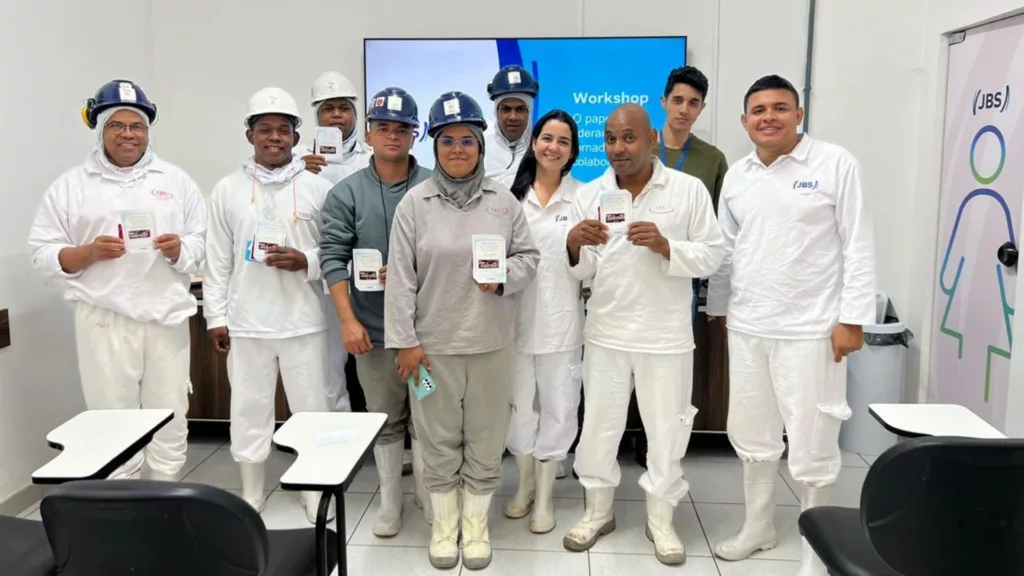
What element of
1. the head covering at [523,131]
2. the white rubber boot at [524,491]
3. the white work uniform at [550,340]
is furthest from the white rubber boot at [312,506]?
the head covering at [523,131]

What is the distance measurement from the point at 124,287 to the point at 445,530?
1.52 m

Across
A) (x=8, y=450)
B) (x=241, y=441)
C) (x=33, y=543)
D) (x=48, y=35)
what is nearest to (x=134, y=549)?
(x=33, y=543)

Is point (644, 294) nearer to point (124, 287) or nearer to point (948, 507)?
point (948, 507)

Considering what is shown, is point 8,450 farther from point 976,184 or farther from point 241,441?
point 976,184

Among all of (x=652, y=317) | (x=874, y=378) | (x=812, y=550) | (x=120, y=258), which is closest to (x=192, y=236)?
(x=120, y=258)

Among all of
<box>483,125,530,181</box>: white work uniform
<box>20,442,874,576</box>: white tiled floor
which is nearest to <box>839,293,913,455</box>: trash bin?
<box>20,442,874,576</box>: white tiled floor

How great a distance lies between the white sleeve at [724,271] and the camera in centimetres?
264

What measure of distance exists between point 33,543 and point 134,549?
68 cm

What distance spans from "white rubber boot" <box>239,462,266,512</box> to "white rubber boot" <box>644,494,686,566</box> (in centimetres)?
164

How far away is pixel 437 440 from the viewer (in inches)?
98.4

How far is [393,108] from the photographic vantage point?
8.38 ft

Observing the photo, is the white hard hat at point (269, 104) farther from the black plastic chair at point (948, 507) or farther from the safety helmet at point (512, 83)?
the black plastic chair at point (948, 507)

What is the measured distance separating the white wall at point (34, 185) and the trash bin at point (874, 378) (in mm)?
3933

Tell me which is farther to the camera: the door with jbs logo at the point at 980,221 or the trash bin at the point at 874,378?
the trash bin at the point at 874,378
